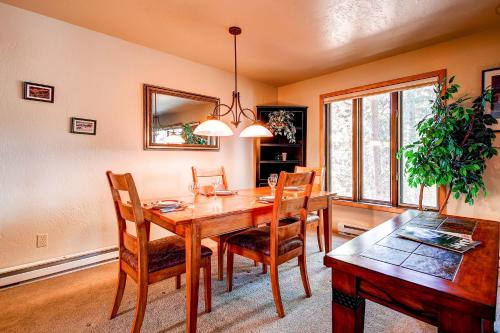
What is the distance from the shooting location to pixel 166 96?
316 cm

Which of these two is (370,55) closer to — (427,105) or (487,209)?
(427,105)

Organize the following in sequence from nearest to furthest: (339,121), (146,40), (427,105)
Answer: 1. (146,40)
2. (427,105)
3. (339,121)

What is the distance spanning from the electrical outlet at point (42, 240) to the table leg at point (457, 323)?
2.93m

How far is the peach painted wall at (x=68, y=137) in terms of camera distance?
2.24m

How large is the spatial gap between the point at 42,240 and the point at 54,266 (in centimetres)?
26

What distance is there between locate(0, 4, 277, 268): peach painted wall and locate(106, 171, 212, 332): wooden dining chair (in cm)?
117

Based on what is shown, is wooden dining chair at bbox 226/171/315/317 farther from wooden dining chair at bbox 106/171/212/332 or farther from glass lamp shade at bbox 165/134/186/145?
glass lamp shade at bbox 165/134/186/145

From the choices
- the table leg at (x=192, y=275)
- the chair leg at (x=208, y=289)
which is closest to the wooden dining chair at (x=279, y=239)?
the chair leg at (x=208, y=289)

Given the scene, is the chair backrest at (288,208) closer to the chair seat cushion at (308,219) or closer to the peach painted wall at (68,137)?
the chair seat cushion at (308,219)

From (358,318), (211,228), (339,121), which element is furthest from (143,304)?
(339,121)

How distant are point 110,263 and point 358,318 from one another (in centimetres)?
256

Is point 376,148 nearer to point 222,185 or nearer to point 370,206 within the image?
point 370,206

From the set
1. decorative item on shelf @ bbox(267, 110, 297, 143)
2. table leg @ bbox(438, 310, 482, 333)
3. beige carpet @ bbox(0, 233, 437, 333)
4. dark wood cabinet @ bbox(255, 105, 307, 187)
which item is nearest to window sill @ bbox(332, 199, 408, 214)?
dark wood cabinet @ bbox(255, 105, 307, 187)

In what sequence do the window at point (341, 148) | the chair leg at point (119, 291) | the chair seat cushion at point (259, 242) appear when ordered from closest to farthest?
the chair leg at point (119, 291) → the chair seat cushion at point (259, 242) → the window at point (341, 148)
